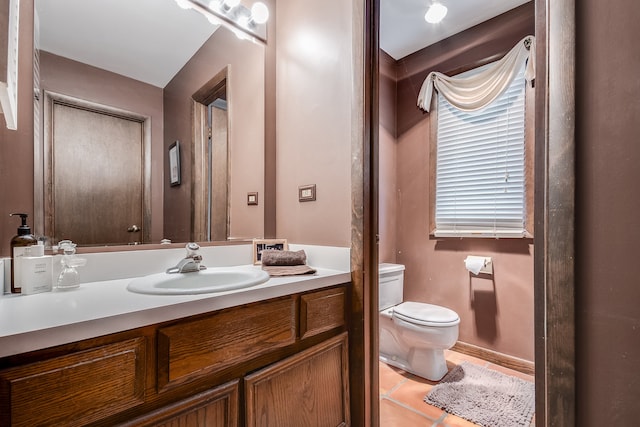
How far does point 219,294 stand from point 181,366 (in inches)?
8.0

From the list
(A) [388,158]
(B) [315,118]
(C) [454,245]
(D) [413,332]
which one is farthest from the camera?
(A) [388,158]

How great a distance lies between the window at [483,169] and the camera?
2045 millimetres

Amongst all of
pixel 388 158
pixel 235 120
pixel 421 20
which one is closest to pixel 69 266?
pixel 235 120

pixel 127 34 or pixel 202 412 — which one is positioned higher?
pixel 127 34

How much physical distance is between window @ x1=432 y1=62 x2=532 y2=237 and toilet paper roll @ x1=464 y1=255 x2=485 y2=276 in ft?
0.60

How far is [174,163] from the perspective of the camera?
4.48 feet

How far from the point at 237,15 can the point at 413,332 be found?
218 cm

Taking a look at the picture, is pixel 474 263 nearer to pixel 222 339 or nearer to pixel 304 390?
pixel 304 390

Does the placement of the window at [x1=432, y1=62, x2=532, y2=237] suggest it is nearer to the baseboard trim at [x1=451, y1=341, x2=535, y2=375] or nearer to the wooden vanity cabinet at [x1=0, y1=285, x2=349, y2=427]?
the baseboard trim at [x1=451, y1=341, x2=535, y2=375]

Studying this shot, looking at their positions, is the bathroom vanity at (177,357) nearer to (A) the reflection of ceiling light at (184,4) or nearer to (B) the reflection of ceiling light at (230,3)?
(A) the reflection of ceiling light at (184,4)

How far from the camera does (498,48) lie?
2.14 m

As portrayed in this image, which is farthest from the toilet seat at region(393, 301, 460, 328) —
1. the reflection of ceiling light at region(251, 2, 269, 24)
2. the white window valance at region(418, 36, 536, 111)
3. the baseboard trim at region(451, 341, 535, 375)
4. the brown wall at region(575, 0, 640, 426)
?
the reflection of ceiling light at region(251, 2, 269, 24)

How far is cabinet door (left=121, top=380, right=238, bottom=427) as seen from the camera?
0.75 m

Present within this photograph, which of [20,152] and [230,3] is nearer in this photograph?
[20,152]
